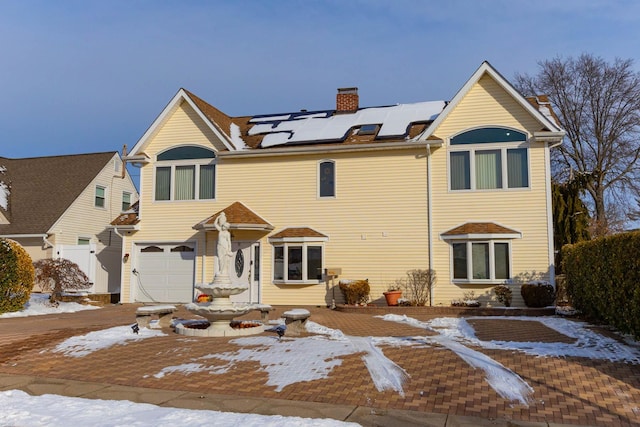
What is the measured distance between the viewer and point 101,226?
2636cm

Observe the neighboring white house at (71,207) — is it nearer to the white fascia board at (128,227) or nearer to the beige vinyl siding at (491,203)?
the white fascia board at (128,227)

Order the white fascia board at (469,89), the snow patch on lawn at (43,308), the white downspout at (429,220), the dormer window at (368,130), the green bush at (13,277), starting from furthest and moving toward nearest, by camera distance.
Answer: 1. the dormer window at (368,130)
2. the white downspout at (429,220)
3. the white fascia board at (469,89)
4. the snow patch on lawn at (43,308)
5. the green bush at (13,277)

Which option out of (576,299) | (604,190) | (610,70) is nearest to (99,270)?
(576,299)

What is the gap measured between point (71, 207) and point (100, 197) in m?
2.68

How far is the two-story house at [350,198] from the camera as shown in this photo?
644 inches

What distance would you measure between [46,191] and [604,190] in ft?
102

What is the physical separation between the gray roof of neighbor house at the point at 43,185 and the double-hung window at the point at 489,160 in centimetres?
1808

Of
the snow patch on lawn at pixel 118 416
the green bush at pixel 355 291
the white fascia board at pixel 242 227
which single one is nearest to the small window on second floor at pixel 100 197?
the white fascia board at pixel 242 227

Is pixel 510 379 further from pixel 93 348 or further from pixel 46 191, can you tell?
pixel 46 191

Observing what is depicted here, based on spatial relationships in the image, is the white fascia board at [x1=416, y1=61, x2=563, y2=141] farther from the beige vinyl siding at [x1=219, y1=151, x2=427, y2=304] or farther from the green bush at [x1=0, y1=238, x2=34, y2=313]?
the green bush at [x1=0, y1=238, x2=34, y2=313]

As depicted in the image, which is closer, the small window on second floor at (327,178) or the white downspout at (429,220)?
the white downspout at (429,220)

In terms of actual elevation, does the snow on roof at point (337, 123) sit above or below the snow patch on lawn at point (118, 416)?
above

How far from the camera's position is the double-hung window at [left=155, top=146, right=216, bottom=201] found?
19031 millimetres

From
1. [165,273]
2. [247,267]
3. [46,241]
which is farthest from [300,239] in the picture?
[46,241]
